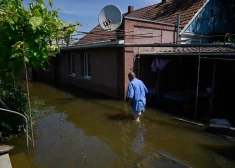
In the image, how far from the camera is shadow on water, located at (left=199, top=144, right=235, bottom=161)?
→ 4441 millimetres

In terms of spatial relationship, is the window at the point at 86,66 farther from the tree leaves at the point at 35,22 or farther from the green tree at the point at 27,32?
the tree leaves at the point at 35,22

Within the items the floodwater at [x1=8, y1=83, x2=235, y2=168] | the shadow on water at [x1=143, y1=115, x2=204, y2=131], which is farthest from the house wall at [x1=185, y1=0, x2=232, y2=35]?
the floodwater at [x1=8, y1=83, x2=235, y2=168]

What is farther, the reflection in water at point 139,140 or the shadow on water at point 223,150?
the reflection in water at point 139,140

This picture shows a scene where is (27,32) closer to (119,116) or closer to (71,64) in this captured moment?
(119,116)

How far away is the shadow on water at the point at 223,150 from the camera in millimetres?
4441

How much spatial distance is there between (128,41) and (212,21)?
8898 mm

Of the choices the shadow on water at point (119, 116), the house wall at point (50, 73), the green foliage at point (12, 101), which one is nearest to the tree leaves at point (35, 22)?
the green foliage at point (12, 101)

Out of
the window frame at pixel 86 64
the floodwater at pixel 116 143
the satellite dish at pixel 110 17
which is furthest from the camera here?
the window frame at pixel 86 64

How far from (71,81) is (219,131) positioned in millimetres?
11352

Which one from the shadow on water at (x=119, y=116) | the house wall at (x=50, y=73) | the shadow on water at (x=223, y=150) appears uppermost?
the house wall at (x=50, y=73)

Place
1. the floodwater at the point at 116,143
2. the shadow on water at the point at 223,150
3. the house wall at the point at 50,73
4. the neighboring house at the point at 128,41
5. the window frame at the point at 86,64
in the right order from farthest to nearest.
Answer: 1. the house wall at the point at 50,73
2. the window frame at the point at 86,64
3. the neighboring house at the point at 128,41
4. the shadow on water at the point at 223,150
5. the floodwater at the point at 116,143

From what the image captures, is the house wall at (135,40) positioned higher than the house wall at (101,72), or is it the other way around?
the house wall at (135,40)

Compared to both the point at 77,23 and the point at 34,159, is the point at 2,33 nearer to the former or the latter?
the point at 77,23

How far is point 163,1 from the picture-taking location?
1553cm
